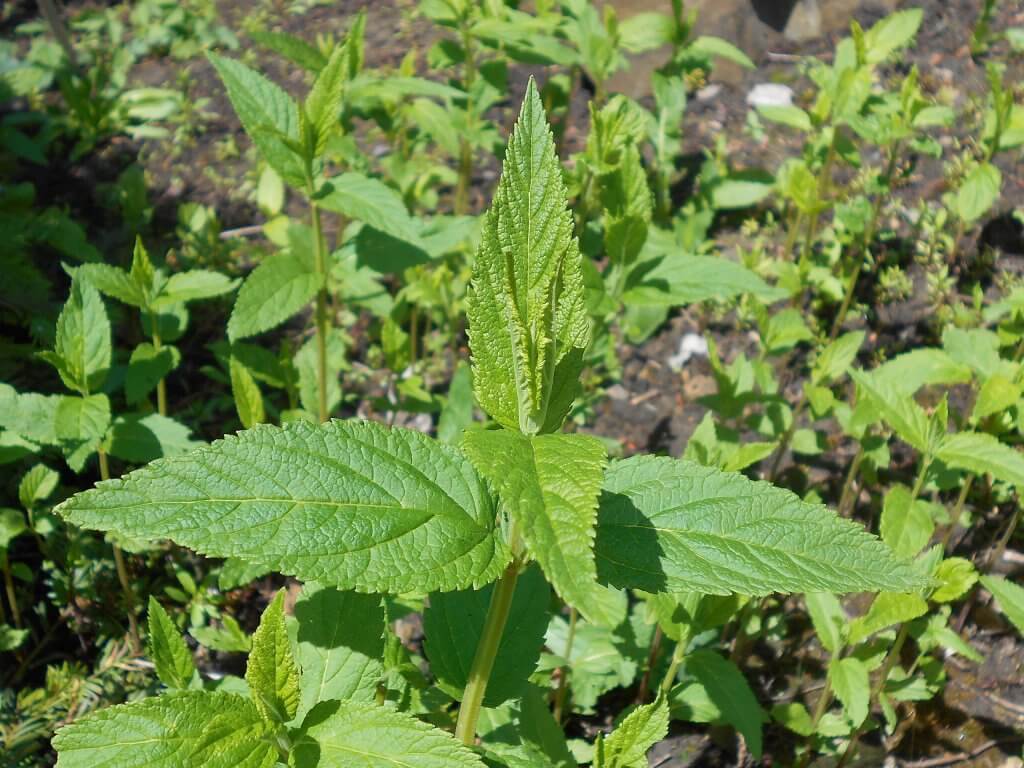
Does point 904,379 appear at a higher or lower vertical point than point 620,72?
lower

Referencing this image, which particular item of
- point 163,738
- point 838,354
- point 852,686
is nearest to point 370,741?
point 163,738

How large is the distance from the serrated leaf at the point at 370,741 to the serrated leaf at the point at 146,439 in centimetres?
154

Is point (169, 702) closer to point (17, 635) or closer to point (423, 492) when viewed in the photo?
point (423, 492)

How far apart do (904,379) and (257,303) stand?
2123 millimetres

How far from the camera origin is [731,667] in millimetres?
2605

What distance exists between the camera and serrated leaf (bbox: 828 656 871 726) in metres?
2.50

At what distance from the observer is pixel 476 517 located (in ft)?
4.52

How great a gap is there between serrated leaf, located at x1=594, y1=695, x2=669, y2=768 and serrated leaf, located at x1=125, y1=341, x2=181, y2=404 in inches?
84.1

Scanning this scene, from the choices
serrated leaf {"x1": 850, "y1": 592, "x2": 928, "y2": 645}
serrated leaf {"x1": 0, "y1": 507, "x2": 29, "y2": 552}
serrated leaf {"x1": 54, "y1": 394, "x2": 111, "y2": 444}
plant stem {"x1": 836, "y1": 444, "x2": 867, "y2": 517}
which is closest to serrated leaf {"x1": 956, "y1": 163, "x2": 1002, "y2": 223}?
plant stem {"x1": 836, "y1": 444, "x2": 867, "y2": 517}

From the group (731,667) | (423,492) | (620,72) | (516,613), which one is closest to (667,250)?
(731,667)

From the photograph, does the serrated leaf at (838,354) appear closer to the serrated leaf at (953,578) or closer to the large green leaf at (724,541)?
the serrated leaf at (953,578)

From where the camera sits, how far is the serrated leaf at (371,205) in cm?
275

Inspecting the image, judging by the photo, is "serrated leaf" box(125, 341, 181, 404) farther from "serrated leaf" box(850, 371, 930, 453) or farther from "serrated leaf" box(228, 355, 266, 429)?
"serrated leaf" box(850, 371, 930, 453)

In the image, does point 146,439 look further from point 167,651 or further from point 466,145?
point 466,145
